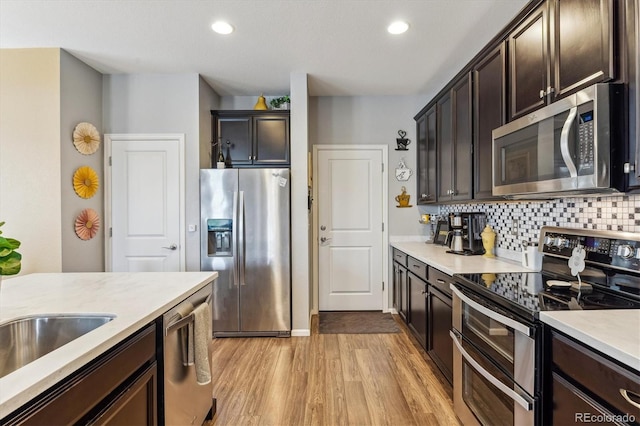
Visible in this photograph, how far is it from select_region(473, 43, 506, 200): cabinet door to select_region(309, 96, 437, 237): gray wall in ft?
5.07

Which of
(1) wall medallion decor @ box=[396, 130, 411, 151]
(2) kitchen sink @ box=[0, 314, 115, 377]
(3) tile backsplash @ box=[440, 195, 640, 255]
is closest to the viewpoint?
(2) kitchen sink @ box=[0, 314, 115, 377]

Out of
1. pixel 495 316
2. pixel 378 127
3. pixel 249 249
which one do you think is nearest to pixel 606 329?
pixel 495 316

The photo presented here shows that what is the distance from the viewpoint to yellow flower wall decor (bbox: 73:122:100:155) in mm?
2996

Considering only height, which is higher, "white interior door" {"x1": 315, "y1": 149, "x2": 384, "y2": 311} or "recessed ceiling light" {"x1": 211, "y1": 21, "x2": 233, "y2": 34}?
"recessed ceiling light" {"x1": 211, "y1": 21, "x2": 233, "y2": 34}

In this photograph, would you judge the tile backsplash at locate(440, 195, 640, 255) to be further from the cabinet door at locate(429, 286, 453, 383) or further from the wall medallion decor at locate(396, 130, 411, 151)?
the wall medallion decor at locate(396, 130, 411, 151)

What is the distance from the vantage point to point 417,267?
9.50 ft

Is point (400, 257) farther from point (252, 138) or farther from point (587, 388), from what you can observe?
point (587, 388)

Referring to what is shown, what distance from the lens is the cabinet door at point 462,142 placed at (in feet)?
8.14

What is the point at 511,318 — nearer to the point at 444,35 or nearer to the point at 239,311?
the point at 444,35

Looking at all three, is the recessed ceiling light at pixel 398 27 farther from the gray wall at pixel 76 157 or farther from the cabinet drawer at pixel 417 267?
the gray wall at pixel 76 157

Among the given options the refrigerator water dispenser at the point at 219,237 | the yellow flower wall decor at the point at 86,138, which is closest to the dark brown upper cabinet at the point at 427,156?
the refrigerator water dispenser at the point at 219,237

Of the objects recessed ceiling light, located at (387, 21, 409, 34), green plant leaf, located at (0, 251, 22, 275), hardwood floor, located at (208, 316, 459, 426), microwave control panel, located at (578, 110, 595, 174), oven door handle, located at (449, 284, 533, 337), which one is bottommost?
hardwood floor, located at (208, 316, 459, 426)

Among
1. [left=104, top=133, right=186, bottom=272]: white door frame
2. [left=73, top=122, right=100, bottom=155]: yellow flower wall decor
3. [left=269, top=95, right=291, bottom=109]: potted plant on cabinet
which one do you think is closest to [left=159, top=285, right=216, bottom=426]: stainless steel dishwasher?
[left=104, top=133, right=186, bottom=272]: white door frame

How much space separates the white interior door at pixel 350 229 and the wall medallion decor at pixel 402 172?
0.21 m
